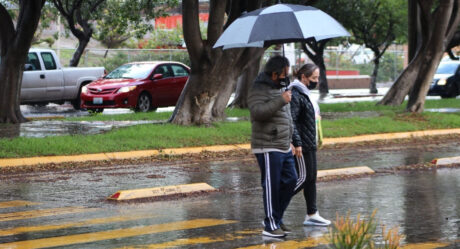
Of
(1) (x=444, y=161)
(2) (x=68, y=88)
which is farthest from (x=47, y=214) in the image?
(2) (x=68, y=88)

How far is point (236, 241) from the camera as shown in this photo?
8125 mm

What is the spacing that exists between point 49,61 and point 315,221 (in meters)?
19.1

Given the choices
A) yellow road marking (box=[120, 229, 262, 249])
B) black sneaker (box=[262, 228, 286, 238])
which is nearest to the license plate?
yellow road marking (box=[120, 229, 262, 249])

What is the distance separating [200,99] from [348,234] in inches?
519

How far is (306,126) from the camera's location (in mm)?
8867

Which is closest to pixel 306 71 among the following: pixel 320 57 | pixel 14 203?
pixel 14 203

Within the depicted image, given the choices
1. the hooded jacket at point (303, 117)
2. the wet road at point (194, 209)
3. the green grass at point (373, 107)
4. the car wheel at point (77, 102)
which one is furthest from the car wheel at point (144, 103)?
the hooded jacket at point (303, 117)

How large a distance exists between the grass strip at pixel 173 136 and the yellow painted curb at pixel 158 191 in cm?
366

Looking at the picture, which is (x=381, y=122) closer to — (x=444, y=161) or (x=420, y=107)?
(x=420, y=107)

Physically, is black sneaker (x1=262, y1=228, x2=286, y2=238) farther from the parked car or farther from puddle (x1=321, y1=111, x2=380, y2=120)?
the parked car

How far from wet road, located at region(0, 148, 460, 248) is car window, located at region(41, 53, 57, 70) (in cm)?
1305

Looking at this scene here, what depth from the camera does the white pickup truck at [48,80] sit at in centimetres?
2625

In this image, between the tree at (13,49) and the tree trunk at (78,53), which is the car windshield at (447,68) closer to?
the tree trunk at (78,53)

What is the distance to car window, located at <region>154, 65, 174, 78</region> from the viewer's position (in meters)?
27.1
